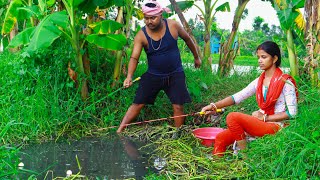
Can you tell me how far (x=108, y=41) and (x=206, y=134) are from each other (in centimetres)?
180

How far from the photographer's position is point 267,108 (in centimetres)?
491

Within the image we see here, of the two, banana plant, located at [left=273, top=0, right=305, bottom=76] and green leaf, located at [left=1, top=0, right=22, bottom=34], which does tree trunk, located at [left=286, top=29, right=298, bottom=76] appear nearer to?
banana plant, located at [left=273, top=0, right=305, bottom=76]

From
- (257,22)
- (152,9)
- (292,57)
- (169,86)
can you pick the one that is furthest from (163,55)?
(257,22)

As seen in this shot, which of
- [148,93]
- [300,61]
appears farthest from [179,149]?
[300,61]

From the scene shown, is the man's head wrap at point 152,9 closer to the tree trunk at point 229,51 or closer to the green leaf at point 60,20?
the green leaf at point 60,20

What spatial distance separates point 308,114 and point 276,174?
26.2 inches

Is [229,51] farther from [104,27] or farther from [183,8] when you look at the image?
[104,27]

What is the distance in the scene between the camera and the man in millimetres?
6254

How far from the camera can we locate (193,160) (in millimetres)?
4770

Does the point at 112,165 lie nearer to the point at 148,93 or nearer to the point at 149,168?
the point at 149,168

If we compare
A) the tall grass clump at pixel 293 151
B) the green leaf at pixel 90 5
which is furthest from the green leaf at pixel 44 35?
the tall grass clump at pixel 293 151

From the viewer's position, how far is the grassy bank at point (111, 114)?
163 inches

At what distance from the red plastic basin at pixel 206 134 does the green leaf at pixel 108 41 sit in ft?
5.22

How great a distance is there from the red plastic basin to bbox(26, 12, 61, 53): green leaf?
2041 mm
